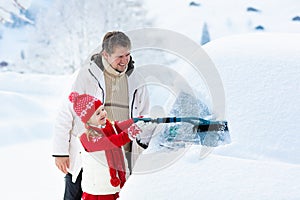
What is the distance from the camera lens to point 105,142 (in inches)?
83.3

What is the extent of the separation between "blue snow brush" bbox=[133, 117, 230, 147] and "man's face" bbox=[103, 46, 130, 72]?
51 centimetres

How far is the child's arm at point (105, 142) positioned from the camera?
2.07 metres

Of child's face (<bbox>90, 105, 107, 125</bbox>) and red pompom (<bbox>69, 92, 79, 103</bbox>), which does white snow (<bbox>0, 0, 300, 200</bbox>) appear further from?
red pompom (<bbox>69, 92, 79, 103</bbox>)

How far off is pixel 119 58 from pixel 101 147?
0.49 m

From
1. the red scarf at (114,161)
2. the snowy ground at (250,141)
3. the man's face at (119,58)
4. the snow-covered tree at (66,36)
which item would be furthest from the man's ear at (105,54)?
the snow-covered tree at (66,36)

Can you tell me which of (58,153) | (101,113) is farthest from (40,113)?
(101,113)

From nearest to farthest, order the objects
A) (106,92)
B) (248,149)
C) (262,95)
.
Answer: (248,149), (262,95), (106,92)

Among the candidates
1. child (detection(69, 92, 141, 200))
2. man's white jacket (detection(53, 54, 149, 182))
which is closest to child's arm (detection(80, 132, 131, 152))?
child (detection(69, 92, 141, 200))

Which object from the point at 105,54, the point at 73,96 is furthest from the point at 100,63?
the point at 73,96

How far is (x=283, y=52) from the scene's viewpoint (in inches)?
73.9

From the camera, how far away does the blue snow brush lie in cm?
171

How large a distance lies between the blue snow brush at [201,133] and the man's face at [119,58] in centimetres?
51

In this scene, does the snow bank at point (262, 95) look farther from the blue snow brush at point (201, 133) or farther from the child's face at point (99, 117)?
the child's face at point (99, 117)

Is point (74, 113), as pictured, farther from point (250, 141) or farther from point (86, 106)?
point (250, 141)
